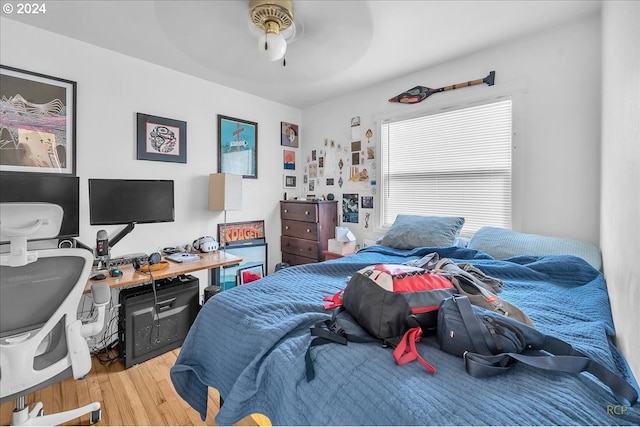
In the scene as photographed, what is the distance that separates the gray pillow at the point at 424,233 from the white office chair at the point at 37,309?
6.87 ft

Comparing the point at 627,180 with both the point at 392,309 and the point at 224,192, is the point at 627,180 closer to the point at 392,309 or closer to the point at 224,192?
the point at 392,309

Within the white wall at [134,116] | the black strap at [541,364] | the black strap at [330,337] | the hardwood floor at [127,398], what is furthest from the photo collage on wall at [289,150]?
the black strap at [541,364]

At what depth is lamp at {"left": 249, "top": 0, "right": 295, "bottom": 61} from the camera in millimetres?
1659

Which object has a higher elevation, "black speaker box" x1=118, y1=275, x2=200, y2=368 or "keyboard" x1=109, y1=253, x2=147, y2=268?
"keyboard" x1=109, y1=253, x2=147, y2=268

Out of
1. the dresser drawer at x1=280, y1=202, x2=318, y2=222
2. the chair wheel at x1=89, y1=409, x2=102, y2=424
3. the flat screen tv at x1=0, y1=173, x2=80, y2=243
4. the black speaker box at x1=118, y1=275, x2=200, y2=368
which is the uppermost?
the flat screen tv at x1=0, y1=173, x2=80, y2=243

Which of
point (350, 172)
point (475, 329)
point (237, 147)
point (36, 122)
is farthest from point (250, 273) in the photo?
point (475, 329)

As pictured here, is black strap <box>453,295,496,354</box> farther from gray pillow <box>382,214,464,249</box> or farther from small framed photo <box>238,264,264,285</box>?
small framed photo <box>238,264,264,285</box>

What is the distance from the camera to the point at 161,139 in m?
2.59

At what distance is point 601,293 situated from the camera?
1.33 meters

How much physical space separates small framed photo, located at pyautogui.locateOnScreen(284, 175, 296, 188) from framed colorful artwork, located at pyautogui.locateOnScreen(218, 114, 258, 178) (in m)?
0.49

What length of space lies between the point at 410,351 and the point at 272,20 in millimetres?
1945

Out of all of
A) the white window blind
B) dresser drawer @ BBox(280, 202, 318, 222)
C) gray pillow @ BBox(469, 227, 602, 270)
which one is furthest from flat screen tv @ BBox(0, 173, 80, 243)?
gray pillow @ BBox(469, 227, 602, 270)

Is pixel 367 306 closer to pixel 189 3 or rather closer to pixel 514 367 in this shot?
pixel 514 367

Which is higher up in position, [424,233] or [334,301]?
[424,233]
